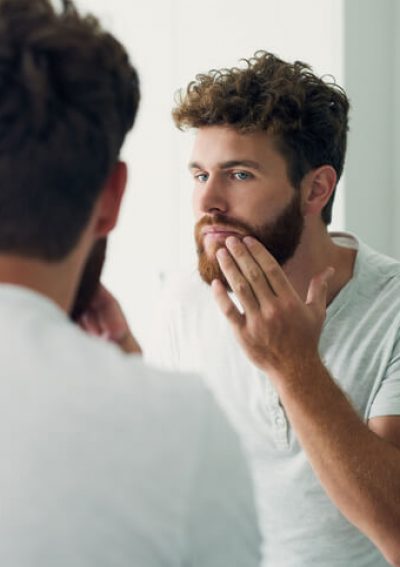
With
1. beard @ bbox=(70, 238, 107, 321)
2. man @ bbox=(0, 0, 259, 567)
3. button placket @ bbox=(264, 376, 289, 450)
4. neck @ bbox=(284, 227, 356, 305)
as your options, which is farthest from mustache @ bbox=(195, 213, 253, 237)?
man @ bbox=(0, 0, 259, 567)

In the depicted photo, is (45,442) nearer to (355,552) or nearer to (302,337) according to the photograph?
(302,337)

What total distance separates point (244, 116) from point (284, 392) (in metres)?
0.48

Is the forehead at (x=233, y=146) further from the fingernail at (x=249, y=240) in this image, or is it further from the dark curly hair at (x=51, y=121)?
the dark curly hair at (x=51, y=121)

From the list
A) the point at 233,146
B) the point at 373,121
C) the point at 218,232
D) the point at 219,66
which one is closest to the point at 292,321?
the point at 218,232

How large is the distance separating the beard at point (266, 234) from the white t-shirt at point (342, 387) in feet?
0.39

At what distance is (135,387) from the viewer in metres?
0.56

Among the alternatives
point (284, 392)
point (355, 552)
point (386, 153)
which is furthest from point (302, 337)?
point (386, 153)

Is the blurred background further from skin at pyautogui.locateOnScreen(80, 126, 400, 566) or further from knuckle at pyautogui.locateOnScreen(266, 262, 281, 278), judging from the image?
knuckle at pyautogui.locateOnScreen(266, 262, 281, 278)

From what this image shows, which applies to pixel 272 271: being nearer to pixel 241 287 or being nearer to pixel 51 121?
pixel 241 287

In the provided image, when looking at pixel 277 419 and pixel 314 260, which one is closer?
pixel 277 419

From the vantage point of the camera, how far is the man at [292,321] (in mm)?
1138

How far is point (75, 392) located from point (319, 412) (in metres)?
0.65

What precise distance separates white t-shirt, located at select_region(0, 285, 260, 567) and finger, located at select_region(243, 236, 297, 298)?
666 millimetres

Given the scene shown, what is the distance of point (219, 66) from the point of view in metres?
2.36
